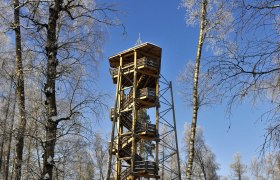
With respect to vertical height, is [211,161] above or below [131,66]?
below

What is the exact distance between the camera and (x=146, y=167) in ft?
63.6

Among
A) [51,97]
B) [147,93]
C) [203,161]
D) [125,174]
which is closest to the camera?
[51,97]

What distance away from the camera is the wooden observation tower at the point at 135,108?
Answer: 19734 millimetres

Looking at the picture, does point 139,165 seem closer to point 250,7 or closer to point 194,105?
point 194,105

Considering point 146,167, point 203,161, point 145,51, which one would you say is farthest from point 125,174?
point 203,161

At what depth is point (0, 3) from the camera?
32.5ft

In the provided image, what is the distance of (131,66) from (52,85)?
15.6m

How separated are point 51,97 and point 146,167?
45.7ft

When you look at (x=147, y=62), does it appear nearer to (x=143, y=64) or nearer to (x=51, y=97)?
(x=143, y=64)

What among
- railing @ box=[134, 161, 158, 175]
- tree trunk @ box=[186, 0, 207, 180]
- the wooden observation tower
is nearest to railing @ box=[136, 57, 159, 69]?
the wooden observation tower

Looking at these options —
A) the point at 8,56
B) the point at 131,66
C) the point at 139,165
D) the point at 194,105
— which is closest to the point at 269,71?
the point at 8,56

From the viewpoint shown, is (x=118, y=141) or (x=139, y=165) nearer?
(x=139, y=165)

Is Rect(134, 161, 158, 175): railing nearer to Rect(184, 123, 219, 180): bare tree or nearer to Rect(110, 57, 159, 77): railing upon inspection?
Rect(110, 57, 159, 77): railing

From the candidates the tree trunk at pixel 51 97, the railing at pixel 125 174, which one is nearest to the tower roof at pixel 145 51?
the railing at pixel 125 174
